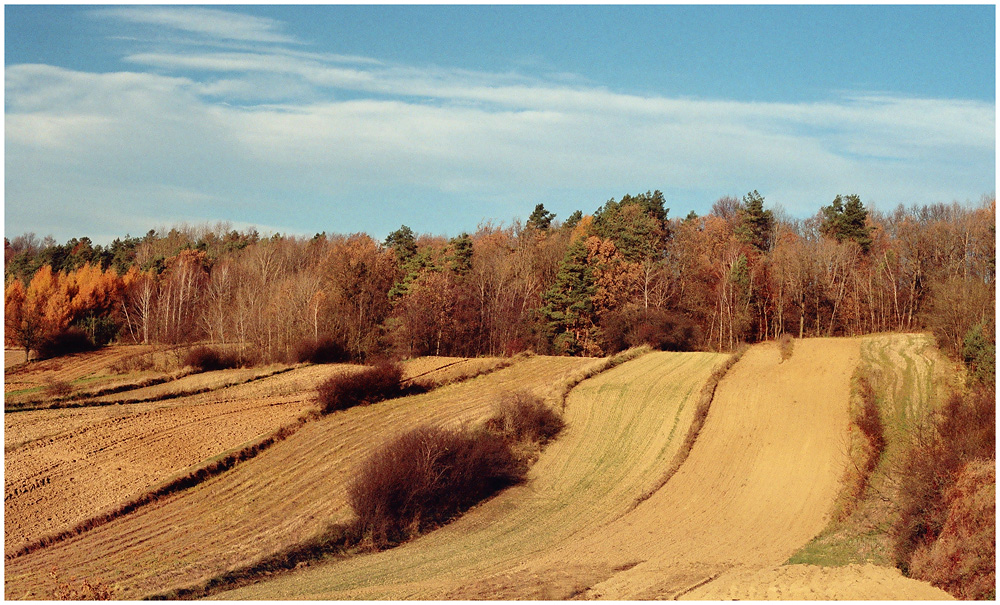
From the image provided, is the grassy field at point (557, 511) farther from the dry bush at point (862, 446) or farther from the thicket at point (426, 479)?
the dry bush at point (862, 446)

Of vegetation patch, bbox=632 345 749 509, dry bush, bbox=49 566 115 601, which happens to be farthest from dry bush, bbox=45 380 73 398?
vegetation patch, bbox=632 345 749 509

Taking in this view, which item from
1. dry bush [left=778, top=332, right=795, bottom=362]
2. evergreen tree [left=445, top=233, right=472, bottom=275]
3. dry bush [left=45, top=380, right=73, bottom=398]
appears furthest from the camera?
evergreen tree [left=445, top=233, right=472, bottom=275]

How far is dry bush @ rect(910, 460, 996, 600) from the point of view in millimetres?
13391

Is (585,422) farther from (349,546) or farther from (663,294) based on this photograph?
(663,294)

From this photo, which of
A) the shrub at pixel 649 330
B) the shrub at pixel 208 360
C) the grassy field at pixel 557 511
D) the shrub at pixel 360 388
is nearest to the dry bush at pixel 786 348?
the grassy field at pixel 557 511

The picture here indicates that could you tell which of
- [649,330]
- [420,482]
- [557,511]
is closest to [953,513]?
[557,511]

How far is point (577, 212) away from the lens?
8556cm

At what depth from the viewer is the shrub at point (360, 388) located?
3444cm

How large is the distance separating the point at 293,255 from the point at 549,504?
7462 centimetres

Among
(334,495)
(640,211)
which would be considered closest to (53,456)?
(334,495)

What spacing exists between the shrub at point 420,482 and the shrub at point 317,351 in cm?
2766

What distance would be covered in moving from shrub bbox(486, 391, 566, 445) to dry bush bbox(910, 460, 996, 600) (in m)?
16.3

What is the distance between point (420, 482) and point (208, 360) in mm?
33199

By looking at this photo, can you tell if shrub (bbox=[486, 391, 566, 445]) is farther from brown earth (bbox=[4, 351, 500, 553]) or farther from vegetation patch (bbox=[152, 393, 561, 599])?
brown earth (bbox=[4, 351, 500, 553])
